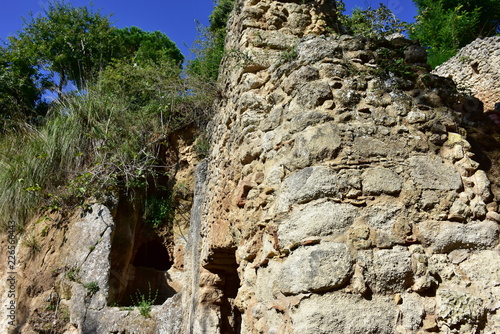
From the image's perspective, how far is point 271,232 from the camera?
246cm

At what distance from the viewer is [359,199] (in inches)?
87.4

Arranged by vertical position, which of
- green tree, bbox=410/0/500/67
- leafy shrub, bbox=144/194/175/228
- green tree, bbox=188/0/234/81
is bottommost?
leafy shrub, bbox=144/194/175/228

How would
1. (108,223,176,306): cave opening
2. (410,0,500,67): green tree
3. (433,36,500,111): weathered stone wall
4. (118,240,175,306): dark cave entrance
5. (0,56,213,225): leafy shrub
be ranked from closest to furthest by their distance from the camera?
1. (108,223,176,306): cave opening
2. (118,240,175,306): dark cave entrance
3. (0,56,213,225): leafy shrub
4. (433,36,500,111): weathered stone wall
5. (410,0,500,67): green tree

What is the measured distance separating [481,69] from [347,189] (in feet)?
33.1

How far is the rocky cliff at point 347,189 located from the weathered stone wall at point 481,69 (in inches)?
325

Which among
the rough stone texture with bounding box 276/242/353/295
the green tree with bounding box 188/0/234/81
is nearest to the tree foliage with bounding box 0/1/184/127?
the green tree with bounding box 188/0/234/81

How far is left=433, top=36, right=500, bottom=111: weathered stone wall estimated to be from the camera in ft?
32.7

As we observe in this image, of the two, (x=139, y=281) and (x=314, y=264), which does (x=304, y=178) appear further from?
(x=139, y=281)

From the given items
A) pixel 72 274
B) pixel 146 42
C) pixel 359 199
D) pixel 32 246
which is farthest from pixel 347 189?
pixel 146 42

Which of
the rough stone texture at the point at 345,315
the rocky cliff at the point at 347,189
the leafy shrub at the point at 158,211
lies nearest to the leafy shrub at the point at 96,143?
the leafy shrub at the point at 158,211

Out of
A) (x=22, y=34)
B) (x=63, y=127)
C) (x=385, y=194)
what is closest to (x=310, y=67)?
(x=385, y=194)

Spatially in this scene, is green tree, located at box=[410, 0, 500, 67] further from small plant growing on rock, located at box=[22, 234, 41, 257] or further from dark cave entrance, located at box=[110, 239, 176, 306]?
small plant growing on rock, located at box=[22, 234, 41, 257]

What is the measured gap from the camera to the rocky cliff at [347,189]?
198 centimetres

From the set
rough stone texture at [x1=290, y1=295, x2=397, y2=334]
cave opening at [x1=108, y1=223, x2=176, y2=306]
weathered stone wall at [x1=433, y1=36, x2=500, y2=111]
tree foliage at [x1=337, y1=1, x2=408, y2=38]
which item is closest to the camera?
rough stone texture at [x1=290, y1=295, x2=397, y2=334]
